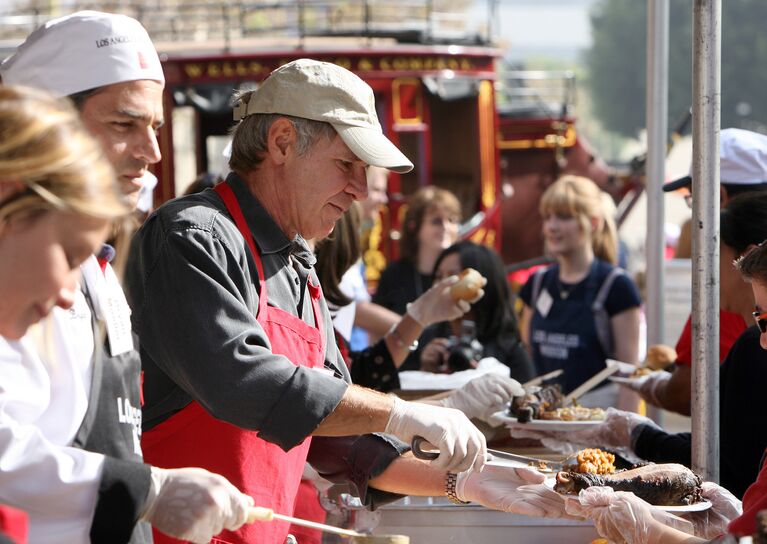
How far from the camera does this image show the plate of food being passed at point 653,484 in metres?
2.55

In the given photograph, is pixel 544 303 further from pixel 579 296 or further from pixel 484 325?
pixel 484 325

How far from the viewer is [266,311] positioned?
7.87 ft

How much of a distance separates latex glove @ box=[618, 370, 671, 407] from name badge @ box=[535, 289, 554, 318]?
145 centimetres

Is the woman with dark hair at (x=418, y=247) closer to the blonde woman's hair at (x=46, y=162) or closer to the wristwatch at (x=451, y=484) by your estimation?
the wristwatch at (x=451, y=484)

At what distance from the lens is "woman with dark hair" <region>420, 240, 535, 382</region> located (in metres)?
4.93

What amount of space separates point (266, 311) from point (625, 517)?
0.87 meters

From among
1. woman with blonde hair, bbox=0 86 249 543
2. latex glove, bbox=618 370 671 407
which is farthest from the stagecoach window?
A: woman with blonde hair, bbox=0 86 249 543

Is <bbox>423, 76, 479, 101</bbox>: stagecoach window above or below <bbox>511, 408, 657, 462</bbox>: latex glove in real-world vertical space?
above

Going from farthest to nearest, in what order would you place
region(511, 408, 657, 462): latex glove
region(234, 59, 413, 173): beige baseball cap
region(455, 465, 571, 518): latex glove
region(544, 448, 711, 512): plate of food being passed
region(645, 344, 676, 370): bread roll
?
region(645, 344, 676, 370): bread roll
region(511, 408, 657, 462): latex glove
region(455, 465, 571, 518): latex glove
region(544, 448, 711, 512): plate of food being passed
region(234, 59, 413, 173): beige baseball cap

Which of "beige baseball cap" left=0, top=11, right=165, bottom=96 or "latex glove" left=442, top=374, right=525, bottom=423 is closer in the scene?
"beige baseball cap" left=0, top=11, right=165, bottom=96

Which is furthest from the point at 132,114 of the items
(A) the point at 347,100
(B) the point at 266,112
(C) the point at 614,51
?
(C) the point at 614,51

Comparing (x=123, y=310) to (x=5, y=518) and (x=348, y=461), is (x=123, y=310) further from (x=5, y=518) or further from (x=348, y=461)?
(x=348, y=461)

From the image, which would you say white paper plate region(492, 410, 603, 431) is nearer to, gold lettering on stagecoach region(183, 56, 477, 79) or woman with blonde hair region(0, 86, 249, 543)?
woman with blonde hair region(0, 86, 249, 543)

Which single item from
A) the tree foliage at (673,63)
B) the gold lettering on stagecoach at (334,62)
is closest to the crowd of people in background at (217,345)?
the gold lettering on stagecoach at (334,62)
